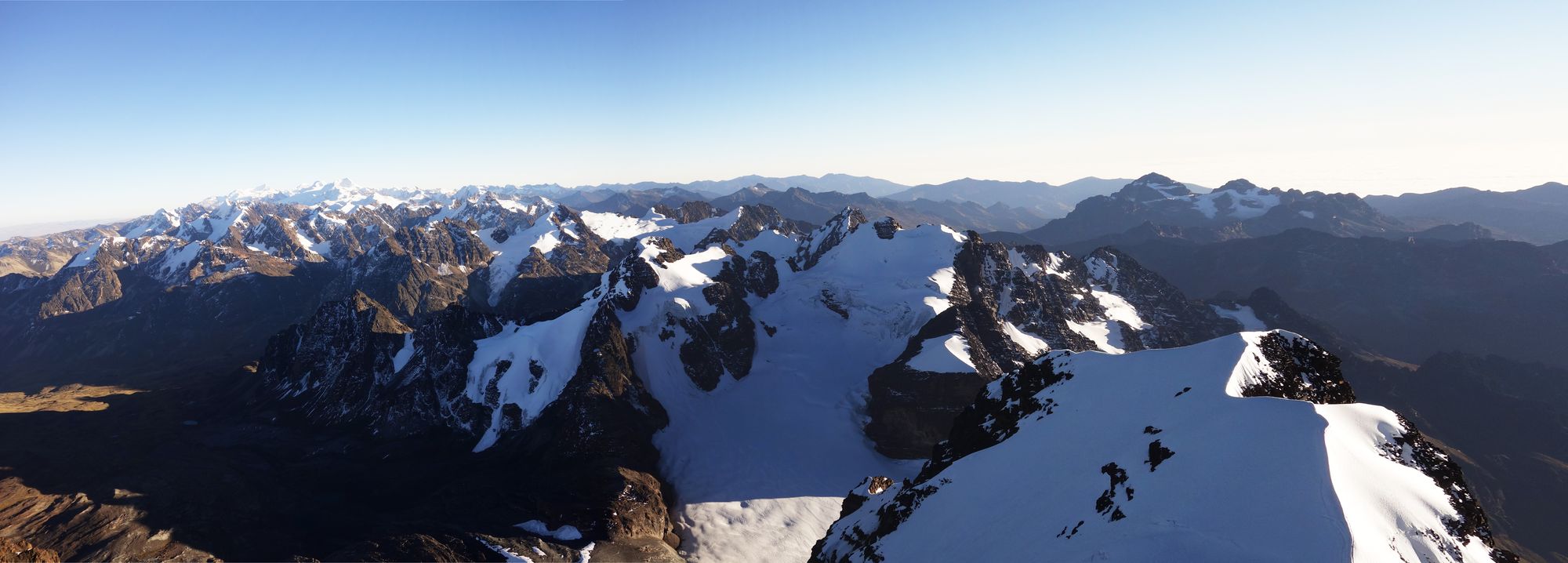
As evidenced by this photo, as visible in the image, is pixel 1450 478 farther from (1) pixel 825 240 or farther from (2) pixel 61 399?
(2) pixel 61 399

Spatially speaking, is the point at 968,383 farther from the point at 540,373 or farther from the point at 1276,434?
the point at 540,373

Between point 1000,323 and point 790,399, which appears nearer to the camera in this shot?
point 790,399

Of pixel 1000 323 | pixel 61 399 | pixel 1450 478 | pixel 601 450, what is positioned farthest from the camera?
pixel 61 399

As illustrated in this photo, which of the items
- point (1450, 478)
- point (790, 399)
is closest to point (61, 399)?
point (790, 399)

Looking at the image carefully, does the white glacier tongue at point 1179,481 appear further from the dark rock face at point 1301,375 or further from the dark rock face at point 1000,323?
the dark rock face at point 1000,323

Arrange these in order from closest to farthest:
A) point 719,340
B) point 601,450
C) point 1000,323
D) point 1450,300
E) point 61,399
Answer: point 601,450, point 1000,323, point 719,340, point 61,399, point 1450,300

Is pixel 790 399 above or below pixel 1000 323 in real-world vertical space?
below
